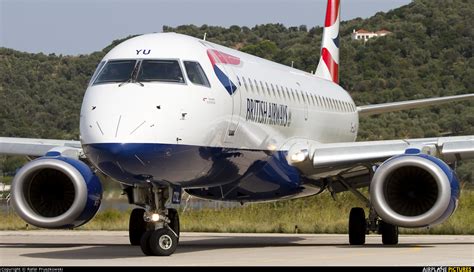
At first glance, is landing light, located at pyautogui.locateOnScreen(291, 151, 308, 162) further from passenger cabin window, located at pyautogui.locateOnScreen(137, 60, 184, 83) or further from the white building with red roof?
the white building with red roof

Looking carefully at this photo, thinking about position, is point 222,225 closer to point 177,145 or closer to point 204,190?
point 204,190

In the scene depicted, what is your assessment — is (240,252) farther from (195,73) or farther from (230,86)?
(195,73)

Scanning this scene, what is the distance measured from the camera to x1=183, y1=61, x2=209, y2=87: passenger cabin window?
19812 millimetres

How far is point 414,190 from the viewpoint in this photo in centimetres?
2177

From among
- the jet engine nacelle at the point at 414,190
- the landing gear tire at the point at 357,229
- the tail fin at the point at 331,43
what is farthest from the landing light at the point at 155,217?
the tail fin at the point at 331,43

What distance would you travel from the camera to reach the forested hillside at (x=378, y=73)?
65.7 m

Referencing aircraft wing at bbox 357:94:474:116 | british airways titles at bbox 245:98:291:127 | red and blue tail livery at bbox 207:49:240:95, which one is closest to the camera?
red and blue tail livery at bbox 207:49:240:95

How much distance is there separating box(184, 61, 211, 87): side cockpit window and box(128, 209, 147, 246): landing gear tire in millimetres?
6074

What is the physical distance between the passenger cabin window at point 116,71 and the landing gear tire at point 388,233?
8.16 meters

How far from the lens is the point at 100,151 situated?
1847 cm

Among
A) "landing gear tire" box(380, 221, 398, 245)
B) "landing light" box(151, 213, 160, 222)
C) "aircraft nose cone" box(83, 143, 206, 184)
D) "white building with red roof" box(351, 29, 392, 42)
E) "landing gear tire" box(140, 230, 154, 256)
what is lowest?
"landing gear tire" box(380, 221, 398, 245)

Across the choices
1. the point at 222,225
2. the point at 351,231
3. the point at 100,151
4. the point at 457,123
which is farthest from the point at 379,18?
the point at 100,151

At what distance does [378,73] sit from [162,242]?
71132 mm

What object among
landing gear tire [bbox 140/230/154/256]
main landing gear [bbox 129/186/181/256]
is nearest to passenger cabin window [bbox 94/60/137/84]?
main landing gear [bbox 129/186/181/256]
